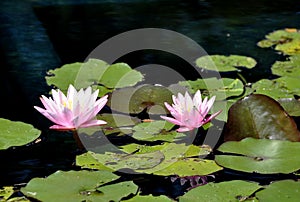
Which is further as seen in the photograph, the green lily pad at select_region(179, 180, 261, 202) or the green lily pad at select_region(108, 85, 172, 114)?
the green lily pad at select_region(108, 85, 172, 114)

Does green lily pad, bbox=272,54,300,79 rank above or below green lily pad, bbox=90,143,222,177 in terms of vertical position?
above

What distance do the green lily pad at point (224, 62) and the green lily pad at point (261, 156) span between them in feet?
2.31

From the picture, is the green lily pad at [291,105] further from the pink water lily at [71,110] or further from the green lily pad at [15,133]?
the green lily pad at [15,133]

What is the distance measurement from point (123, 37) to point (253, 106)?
115 cm

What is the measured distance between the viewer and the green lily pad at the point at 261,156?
4.16ft

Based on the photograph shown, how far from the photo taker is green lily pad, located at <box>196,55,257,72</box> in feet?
6.76

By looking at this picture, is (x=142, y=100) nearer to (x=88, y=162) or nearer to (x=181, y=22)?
(x=88, y=162)

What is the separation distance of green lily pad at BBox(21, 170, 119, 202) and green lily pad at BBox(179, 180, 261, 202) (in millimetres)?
179

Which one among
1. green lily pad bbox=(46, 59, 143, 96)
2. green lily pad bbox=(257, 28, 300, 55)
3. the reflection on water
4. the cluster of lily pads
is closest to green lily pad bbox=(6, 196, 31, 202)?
the cluster of lily pads

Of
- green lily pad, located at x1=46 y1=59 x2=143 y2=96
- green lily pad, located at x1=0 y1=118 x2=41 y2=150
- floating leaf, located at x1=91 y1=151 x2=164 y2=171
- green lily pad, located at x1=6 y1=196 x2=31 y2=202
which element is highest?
green lily pad, located at x1=46 y1=59 x2=143 y2=96

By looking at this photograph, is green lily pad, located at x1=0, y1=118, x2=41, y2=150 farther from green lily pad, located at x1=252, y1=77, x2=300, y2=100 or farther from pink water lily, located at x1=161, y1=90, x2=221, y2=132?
green lily pad, located at x1=252, y1=77, x2=300, y2=100

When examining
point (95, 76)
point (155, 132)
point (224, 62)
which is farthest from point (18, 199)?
point (224, 62)

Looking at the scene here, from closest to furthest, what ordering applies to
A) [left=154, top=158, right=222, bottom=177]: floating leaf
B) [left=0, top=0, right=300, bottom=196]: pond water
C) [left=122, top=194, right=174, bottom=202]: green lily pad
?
[left=122, top=194, right=174, bottom=202]: green lily pad < [left=154, top=158, right=222, bottom=177]: floating leaf < [left=0, top=0, right=300, bottom=196]: pond water

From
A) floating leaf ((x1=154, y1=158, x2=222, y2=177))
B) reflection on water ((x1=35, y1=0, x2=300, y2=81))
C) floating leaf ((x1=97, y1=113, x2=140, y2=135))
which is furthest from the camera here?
reflection on water ((x1=35, y1=0, x2=300, y2=81))
